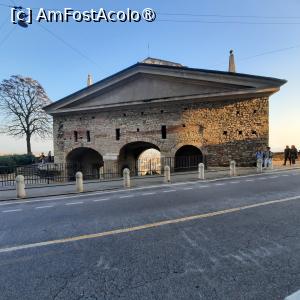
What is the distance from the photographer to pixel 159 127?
19.8 m

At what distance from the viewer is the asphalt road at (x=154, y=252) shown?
2879 millimetres

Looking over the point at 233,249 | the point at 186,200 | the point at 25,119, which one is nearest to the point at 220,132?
the point at 186,200

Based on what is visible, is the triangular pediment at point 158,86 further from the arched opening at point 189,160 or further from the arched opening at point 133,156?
the arched opening at point 189,160

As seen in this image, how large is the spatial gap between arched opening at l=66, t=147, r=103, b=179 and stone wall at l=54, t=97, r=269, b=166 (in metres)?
2.36

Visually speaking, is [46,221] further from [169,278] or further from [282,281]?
[282,281]

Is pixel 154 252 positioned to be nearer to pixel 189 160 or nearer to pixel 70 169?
pixel 189 160

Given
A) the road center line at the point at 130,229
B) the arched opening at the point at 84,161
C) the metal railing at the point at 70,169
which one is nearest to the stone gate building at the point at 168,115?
the arched opening at the point at 84,161

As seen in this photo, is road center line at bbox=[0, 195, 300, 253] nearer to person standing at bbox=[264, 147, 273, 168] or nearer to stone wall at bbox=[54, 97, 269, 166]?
person standing at bbox=[264, 147, 273, 168]

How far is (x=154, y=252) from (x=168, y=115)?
16468mm

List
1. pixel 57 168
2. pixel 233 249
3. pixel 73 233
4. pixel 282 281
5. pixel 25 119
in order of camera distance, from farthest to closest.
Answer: pixel 25 119
pixel 57 168
pixel 73 233
pixel 233 249
pixel 282 281

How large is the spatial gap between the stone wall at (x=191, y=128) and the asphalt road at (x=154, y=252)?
37.4 feet

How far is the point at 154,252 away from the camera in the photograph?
3.89 m

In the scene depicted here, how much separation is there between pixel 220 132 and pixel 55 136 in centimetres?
1737

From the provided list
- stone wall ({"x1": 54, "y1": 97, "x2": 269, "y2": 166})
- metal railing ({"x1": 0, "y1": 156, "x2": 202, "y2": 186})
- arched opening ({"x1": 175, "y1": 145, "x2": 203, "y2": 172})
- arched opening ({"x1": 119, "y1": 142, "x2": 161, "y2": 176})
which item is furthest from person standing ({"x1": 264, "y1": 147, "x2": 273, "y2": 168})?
arched opening ({"x1": 119, "y1": 142, "x2": 161, "y2": 176})
